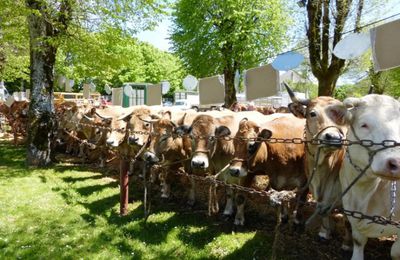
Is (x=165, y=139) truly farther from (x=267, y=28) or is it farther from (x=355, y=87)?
(x=355, y=87)

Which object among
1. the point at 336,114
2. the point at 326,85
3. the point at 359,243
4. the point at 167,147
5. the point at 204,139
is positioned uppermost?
the point at 326,85

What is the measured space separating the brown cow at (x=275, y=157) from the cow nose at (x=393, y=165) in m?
2.66

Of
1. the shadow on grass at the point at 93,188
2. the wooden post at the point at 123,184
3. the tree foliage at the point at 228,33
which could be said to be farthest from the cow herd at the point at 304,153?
the tree foliage at the point at 228,33

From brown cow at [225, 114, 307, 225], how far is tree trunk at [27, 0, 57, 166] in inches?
299

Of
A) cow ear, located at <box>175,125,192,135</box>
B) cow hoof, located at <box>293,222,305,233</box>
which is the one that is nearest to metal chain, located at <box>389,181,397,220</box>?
cow hoof, located at <box>293,222,305,233</box>

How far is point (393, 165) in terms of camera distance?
132 inches

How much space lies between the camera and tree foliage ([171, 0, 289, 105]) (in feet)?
75.8

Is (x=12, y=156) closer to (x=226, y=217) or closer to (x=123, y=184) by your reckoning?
(x=123, y=184)

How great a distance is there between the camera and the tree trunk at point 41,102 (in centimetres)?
1170

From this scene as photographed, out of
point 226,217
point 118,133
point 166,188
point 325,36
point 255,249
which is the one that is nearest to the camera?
point 255,249

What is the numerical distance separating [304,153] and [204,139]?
63.2 inches

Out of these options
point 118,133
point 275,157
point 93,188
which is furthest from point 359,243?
point 118,133

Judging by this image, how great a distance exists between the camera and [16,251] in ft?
18.9

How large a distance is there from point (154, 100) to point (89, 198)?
27.5ft
